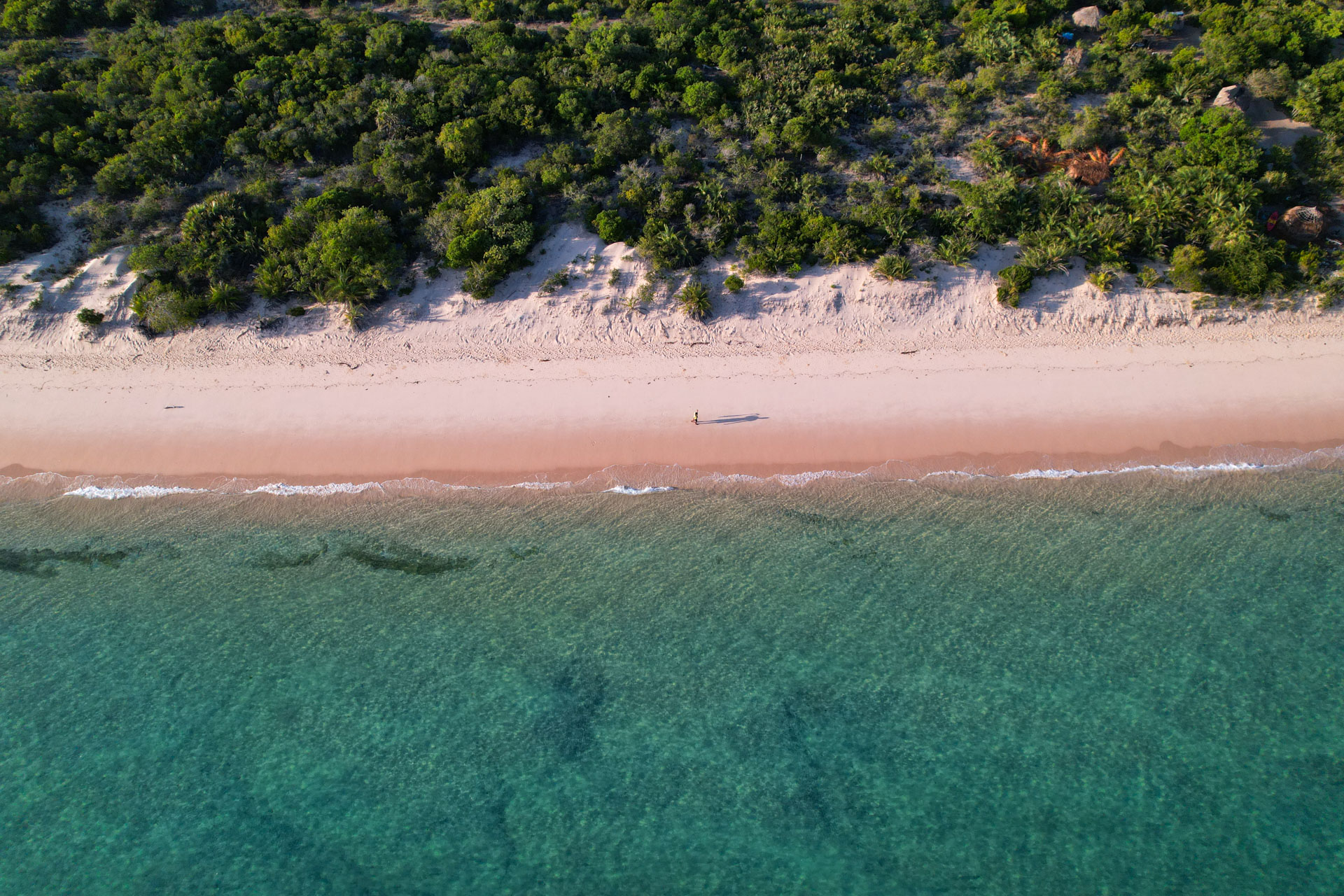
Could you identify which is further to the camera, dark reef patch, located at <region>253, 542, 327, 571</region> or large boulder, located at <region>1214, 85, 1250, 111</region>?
large boulder, located at <region>1214, 85, 1250, 111</region>

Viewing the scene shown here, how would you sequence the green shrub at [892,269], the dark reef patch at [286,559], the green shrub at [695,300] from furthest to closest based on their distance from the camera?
the green shrub at [695,300] → the green shrub at [892,269] → the dark reef patch at [286,559]

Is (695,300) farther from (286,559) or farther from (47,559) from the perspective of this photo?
(47,559)

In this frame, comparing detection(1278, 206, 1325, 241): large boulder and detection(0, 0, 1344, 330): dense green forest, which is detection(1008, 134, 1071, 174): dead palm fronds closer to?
detection(0, 0, 1344, 330): dense green forest

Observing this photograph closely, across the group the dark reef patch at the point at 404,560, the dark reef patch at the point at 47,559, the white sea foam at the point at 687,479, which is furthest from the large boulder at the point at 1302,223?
the dark reef patch at the point at 47,559

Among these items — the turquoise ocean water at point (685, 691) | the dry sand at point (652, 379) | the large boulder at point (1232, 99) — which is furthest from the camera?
the large boulder at point (1232, 99)

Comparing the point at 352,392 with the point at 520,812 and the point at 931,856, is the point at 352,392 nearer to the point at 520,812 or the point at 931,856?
the point at 520,812

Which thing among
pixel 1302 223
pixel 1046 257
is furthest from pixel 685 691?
pixel 1302 223

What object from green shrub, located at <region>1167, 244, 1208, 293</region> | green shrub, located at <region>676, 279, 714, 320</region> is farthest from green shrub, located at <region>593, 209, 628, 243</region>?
green shrub, located at <region>1167, 244, 1208, 293</region>

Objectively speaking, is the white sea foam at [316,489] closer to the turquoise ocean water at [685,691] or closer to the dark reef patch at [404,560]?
the turquoise ocean water at [685,691]
